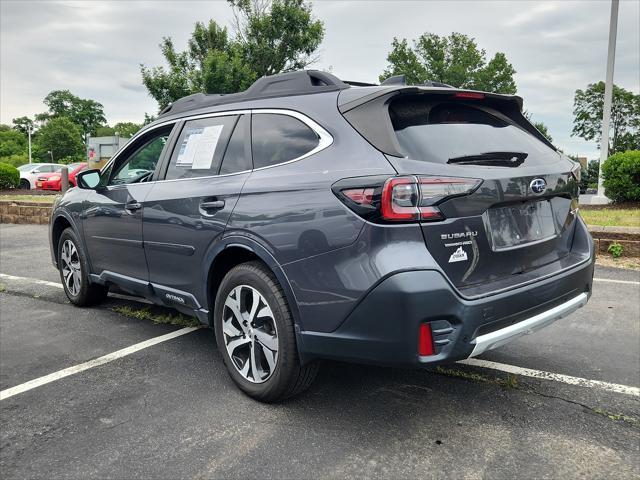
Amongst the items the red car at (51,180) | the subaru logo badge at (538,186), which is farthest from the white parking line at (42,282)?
the red car at (51,180)

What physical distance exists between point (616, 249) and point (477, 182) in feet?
18.4

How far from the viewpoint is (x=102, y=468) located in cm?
254

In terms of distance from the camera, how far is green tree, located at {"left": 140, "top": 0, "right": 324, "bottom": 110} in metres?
27.5

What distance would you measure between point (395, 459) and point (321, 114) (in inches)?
69.8

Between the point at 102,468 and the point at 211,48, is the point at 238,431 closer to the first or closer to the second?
the point at 102,468

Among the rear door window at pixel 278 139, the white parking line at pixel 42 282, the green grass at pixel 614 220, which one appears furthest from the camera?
the green grass at pixel 614 220

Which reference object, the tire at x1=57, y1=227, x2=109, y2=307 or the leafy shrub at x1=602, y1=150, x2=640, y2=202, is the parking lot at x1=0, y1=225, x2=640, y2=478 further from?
the leafy shrub at x1=602, y1=150, x2=640, y2=202

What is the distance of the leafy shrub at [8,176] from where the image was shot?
22.5 m

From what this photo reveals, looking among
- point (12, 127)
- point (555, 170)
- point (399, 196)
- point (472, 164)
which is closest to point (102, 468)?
point (399, 196)

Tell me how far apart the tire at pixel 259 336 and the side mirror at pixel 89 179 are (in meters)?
2.11

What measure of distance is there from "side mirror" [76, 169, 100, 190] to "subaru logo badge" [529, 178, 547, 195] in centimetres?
355

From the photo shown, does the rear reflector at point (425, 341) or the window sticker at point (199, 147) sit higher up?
the window sticker at point (199, 147)

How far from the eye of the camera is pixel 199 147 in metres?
3.76

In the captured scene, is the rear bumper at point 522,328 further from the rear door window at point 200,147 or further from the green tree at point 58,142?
the green tree at point 58,142
